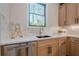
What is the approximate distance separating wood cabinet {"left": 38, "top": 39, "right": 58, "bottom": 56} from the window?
232mm

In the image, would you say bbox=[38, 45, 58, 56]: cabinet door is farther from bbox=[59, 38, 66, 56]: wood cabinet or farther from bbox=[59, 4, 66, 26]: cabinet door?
bbox=[59, 4, 66, 26]: cabinet door

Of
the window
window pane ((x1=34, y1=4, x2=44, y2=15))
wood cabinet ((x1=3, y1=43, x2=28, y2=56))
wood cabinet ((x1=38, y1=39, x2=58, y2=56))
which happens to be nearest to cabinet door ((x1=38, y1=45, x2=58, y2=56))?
wood cabinet ((x1=38, y1=39, x2=58, y2=56))

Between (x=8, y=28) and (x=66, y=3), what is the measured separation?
80cm

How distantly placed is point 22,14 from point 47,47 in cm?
54

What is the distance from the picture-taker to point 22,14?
1.61 m

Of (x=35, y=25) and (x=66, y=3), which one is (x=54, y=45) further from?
(x=66, y=3)

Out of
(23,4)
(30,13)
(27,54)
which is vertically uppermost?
(23,4)

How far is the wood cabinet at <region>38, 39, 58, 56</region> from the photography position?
5.52ft

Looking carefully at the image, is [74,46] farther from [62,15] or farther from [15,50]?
[15,50]

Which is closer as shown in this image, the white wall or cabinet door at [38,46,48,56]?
the white wall

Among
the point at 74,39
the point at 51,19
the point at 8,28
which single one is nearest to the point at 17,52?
the point at 8,28

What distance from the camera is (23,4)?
163 cm

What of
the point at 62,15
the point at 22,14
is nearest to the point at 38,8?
the point at 22,14

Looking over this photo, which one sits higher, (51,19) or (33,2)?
(33,2)
